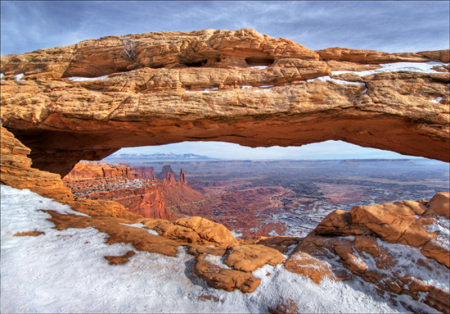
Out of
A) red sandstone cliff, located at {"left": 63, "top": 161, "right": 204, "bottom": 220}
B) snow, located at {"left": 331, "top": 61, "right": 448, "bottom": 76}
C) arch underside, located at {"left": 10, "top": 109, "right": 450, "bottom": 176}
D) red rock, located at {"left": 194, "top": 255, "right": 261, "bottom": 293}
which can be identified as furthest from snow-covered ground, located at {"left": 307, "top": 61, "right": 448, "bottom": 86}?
red sandstone cliff, located at {"left": 63, "top": 161, "right": 204, "bottom": 220}

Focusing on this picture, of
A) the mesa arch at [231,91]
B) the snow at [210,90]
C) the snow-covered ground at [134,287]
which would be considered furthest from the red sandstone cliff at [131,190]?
the snow at [210,90]

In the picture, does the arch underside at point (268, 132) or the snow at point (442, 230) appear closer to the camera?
the snow at point (442, 230)

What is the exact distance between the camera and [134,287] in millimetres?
5164

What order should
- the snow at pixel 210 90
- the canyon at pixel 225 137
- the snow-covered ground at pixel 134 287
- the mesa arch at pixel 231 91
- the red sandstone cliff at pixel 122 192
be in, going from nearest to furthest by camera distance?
the snow-covered ground at pixel 134 287, the canyon at pixel 225 137, the mesa arch at pixel 231 91, the snow at pixel 210 90, the red sandstone cliff at pixel 122 192

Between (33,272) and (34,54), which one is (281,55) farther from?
(34,54)

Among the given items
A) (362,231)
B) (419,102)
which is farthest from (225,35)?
(362,231)

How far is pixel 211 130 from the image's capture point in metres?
11.1

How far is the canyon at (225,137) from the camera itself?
5422 millimetres

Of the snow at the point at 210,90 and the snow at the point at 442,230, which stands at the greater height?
the snow at the point at 210,90

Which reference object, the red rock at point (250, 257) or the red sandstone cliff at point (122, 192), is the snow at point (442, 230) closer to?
the red rock at point (250, 257)

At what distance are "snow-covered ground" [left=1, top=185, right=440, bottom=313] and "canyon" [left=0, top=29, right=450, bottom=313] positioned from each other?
0.17 ft

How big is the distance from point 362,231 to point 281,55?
8.85 meters

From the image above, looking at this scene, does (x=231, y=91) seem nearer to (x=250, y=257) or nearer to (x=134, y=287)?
(x=250, y=257)

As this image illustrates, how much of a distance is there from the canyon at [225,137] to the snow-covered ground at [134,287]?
5cm
